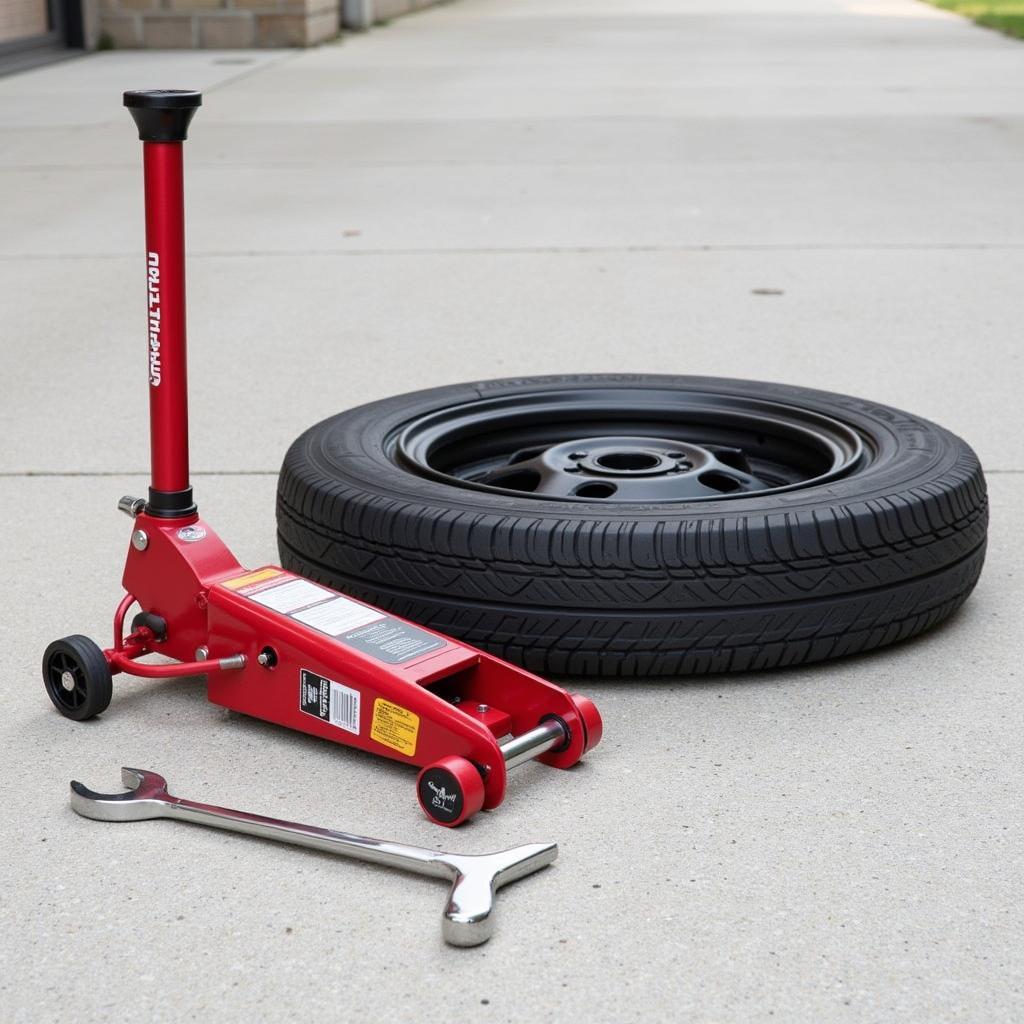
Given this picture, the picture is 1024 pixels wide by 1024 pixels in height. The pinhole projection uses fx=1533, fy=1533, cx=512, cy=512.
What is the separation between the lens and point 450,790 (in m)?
2.05

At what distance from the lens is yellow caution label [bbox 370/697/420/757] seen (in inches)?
83.7

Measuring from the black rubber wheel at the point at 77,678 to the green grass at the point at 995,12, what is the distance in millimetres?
17893

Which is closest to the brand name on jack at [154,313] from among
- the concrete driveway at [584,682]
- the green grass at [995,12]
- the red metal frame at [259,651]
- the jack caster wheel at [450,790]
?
the red metal frame at [259,651]

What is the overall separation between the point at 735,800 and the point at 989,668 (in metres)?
0.70

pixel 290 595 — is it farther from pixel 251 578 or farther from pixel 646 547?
pixel 646 547

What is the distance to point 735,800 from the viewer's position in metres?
2.18

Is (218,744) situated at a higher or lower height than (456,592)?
lower

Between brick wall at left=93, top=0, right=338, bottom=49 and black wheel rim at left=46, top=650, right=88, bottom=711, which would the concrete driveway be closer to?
black wheel rim at left=46, top=650, right=88, bottom=711

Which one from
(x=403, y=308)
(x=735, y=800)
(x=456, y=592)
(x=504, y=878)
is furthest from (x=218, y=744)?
(x=403, y=308)

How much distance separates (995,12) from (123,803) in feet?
76.9

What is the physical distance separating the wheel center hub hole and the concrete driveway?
21.3 inches

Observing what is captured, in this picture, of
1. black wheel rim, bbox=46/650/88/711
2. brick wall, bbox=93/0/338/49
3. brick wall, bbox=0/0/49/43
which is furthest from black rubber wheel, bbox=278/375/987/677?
brick wall, bbox=93/0/338/49

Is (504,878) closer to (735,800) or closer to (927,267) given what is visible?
(735,800)

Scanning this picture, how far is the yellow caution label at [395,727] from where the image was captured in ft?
6.98
